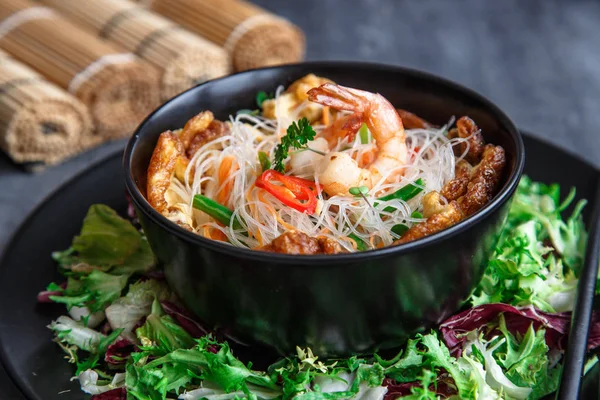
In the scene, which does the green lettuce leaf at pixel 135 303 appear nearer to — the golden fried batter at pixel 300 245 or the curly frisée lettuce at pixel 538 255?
the golden fried batter at pixel 300 245

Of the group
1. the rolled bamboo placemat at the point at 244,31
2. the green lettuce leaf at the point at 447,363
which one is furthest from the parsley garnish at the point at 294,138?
the rolled bamboo placemat at the point at 244,31

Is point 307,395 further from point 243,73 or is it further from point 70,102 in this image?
point 70,102

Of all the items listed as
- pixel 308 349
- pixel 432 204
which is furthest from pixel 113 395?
pixel 432 204

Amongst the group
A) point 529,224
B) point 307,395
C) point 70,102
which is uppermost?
point 529,224

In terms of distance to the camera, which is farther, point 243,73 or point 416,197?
point 243,73

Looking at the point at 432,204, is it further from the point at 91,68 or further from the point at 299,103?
the point at 91,68

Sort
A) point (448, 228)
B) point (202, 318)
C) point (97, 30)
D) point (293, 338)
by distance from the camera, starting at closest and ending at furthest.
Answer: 1. point (448, 228)
2. point (293, 338)
3. point (202, 318)
4. point (97, 30)

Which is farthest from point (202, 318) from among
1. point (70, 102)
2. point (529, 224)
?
point (70, 102)
